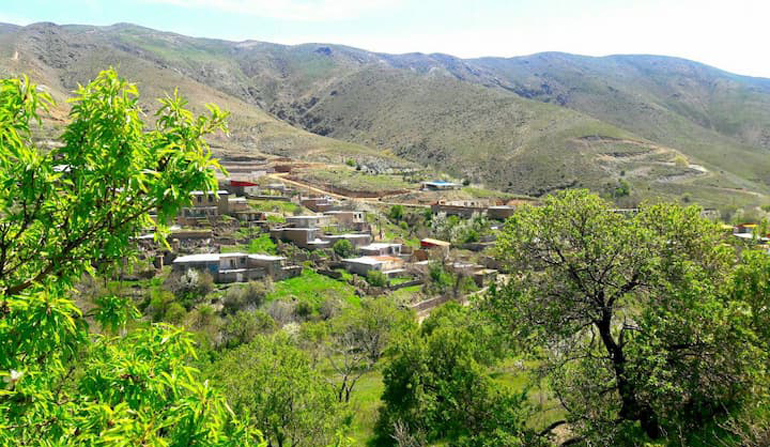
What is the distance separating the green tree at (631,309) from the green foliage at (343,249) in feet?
108

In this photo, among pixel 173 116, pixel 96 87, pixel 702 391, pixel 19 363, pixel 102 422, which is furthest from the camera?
pixel 702 391

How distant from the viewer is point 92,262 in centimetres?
365

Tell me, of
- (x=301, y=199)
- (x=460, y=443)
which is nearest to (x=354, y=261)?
(x=301, y=199)

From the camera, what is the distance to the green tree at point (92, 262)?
2.81 meters

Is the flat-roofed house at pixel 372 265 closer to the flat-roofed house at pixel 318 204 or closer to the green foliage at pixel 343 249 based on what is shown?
the green foliage at pixel 343 249

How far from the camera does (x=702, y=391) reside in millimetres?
6988

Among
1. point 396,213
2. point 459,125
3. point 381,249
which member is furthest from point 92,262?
point 459,125

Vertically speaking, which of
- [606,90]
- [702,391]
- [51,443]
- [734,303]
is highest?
[606,90]

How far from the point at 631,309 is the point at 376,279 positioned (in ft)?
93.9

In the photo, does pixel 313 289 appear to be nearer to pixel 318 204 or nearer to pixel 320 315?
pixel 320 315

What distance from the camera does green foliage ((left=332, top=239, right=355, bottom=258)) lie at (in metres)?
41.4

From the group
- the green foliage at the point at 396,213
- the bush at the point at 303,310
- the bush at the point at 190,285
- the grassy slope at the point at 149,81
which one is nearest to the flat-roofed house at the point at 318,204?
the green foliage at the point at 396,213

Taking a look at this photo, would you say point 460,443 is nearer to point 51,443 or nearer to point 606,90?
point 51,443

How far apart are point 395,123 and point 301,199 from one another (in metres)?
67.2
